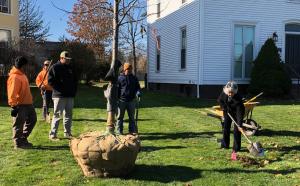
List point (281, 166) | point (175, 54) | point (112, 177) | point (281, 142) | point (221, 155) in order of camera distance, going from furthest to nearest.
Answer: point (175, 54) → point (281, 142) → point (221, 155) → point (281, 166) → point (112, 177)

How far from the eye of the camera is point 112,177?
754cm

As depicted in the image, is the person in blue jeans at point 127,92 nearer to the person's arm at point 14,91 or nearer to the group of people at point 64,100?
the group of people at point 64,100

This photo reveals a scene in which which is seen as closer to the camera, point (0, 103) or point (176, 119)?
point (176, 119)

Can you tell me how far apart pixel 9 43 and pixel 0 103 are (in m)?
9.96

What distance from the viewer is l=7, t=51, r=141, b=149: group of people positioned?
9.89 m

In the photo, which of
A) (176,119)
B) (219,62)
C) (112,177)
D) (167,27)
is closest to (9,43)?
(167,27)

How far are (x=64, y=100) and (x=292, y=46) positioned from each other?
50.5 feet

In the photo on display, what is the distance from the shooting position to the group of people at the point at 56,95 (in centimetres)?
989

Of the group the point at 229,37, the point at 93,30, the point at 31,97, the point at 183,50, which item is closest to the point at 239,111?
the point at 31,97

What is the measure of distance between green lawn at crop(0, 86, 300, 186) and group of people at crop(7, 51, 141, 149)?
41 centimetres

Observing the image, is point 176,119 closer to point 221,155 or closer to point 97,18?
point 221,155

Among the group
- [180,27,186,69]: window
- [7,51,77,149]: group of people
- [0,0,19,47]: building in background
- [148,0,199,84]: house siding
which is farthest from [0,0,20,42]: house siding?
[7,51,77,149]: group of people

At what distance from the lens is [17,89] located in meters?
9.88

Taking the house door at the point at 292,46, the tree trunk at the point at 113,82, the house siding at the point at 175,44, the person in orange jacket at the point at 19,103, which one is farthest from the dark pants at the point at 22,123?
the house door at the point at 292,46
